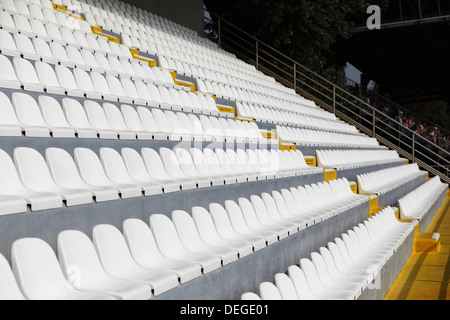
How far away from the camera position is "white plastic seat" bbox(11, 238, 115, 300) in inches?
32.3

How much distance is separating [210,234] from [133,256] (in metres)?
0.39

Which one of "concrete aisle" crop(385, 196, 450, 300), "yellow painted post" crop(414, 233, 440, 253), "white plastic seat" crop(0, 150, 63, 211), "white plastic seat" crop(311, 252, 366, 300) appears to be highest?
"white plastic seat" crop(0, 150, 63, 211)

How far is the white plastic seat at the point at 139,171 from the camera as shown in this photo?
1.61 m

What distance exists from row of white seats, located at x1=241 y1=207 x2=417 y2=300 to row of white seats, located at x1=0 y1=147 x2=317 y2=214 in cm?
50

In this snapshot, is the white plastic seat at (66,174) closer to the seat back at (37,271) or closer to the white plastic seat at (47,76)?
the seat back at (37,271)

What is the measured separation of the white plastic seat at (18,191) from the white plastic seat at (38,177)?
0.08 ft

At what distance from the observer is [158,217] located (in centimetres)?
129

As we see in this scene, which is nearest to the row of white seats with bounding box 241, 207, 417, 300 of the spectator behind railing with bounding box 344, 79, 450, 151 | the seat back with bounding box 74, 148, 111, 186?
the seat back with bounding box 74, 148, 111, 186

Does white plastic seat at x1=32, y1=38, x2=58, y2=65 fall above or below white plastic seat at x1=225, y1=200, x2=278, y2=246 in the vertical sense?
above

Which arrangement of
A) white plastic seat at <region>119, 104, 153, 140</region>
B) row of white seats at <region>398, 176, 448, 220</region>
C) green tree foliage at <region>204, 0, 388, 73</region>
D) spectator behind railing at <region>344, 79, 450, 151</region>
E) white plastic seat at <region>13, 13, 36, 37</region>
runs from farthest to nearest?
spectator behind railing at <region>344, 79, 450, 151</region>
green tree foliage at <region>204, 0, 388, 73</region>
row of white seats at <region>398, 176, 448, 220</region>
white plastic seat at <region>13, 13, 36, 37</region>
white plastic seat at <region>119, 104, 153, 140</region>

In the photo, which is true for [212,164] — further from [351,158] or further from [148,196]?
[351,158]

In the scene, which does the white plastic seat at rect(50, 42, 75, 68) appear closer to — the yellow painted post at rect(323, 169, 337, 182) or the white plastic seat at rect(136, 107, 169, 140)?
the white plastic seat at rect(136, 107, 169, 140)

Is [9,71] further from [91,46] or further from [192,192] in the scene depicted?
[91,46]
